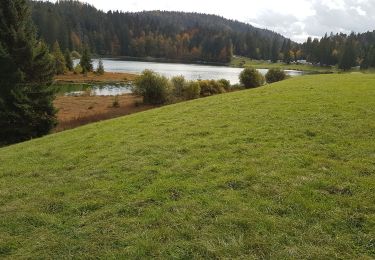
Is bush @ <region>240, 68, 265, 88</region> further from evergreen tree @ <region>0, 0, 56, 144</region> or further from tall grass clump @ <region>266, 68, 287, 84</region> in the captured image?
evergreen tree @ <region>0, 0, 56, 144</region>

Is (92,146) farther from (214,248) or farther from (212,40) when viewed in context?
(212,40)

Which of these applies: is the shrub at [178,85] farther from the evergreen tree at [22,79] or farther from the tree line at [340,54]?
the tree line at [340,54]

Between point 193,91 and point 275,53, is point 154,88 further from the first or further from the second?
point 275,53

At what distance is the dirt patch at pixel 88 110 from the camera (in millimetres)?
35406

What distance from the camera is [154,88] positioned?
A: 4872 cm

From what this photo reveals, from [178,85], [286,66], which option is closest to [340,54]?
[286,66]

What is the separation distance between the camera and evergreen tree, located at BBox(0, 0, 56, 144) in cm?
2580

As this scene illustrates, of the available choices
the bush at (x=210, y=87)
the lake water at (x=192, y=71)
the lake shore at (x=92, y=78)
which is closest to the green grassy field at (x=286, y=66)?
the lake water at (x=192, y=71)

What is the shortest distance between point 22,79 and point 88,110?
59.1 ft

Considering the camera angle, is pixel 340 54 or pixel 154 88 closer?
pixel 154 88

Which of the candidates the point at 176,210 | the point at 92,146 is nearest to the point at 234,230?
the point at 176,210

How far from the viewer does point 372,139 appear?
1226 centimetres

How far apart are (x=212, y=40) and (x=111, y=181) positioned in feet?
641

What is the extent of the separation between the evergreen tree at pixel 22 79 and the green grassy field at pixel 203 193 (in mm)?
11363
